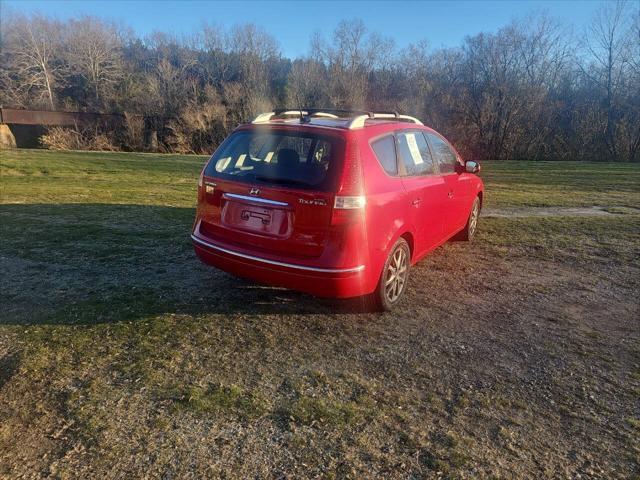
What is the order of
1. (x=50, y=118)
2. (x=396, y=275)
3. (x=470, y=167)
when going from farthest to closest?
(x=50, y=118)
(x=470, y=167)
(x=396, y=275)

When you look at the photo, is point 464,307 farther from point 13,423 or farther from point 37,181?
point 37,181

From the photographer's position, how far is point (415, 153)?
4879 mm

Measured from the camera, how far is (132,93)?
54469 millimetres

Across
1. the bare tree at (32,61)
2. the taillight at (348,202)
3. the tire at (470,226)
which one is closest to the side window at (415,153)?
the taillight at (348,202)

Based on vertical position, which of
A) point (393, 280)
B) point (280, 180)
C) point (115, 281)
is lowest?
point (115, 281)

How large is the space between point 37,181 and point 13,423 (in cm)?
1116

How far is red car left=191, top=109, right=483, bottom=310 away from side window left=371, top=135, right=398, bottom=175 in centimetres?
1

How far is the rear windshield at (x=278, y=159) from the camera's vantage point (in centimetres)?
381

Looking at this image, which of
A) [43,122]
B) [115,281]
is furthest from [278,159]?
[43,122]

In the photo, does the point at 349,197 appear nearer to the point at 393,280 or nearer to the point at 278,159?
the point at 278,159

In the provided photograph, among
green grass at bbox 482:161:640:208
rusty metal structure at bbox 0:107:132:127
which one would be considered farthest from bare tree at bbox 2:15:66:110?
green grass at bbox 482:161:640:208

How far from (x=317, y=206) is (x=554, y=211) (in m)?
7.56

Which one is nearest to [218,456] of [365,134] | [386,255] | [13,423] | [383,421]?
[383,421]

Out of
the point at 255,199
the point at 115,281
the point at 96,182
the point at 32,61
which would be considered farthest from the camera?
the point at 32,61
